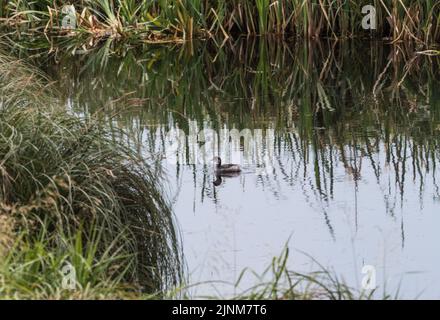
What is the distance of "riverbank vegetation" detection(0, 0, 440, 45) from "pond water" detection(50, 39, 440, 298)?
255 mm

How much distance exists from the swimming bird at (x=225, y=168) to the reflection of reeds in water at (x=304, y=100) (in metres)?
0.18

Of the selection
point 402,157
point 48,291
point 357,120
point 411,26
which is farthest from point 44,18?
point 48,291

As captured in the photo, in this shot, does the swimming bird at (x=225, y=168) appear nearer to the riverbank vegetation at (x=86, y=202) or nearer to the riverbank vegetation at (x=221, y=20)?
the riverbank vegetation at (x=86, y=202)

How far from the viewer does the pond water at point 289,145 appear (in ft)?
Answer: 22.7

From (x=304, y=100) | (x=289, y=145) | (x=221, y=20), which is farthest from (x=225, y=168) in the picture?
(x=221, y=20)

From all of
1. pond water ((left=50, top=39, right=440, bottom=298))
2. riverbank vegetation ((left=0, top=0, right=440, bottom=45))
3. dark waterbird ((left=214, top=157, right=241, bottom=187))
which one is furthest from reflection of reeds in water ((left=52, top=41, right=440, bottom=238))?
riverbank vegetation ((left=0, top=0, right=440, bottom=45))

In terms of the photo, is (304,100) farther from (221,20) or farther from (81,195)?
(81,195)

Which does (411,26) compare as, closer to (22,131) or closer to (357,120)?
(357,120)

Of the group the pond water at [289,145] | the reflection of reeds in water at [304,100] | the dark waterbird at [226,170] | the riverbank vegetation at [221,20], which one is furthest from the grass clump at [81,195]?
the riverbank vegetation at [221,20]

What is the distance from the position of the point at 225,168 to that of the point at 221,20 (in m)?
6.26

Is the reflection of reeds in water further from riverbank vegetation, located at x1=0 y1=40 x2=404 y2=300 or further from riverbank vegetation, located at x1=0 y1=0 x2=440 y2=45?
riverbank vegetation, located at x1=0 y1=40 x2=404 y2=300

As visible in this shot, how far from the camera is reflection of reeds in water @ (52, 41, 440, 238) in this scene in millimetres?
8867

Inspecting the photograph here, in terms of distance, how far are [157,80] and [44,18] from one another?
132 inches
